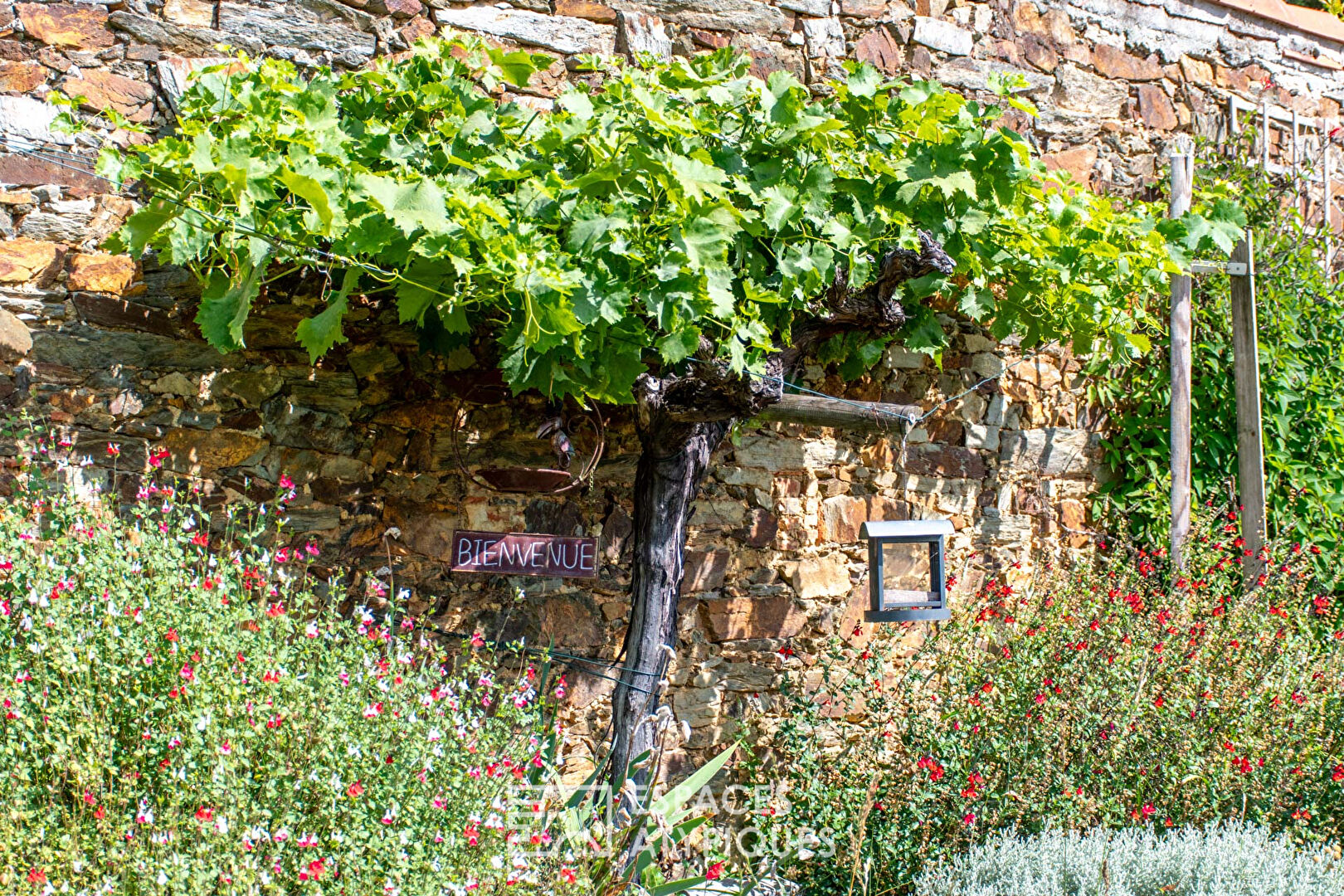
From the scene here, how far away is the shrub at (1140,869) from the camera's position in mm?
2666

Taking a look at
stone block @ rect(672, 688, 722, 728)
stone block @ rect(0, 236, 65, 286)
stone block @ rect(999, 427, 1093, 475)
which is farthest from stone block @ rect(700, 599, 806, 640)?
stone block @ rect(0, 236, 65, 286)

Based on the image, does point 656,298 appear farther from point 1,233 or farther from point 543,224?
point 1,233

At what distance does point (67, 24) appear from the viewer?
328cm

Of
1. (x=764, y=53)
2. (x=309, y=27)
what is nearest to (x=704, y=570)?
(x=764, y=53)

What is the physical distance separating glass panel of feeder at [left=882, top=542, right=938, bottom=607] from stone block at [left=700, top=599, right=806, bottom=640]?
357 mm

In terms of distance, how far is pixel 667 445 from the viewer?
3.44 metres

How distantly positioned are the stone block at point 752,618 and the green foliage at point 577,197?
→ 1.06 m

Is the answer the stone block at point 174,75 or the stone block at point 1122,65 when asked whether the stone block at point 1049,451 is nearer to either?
the stone block at point 1122,65

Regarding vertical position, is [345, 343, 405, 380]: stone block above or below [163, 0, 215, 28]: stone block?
below

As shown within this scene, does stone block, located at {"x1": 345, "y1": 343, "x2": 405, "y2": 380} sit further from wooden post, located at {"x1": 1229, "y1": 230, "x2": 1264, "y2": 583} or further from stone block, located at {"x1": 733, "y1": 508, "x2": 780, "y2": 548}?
wooden post, located at {"x1": 1229, "y1": 230, "x2": 1264, "y2": 583}

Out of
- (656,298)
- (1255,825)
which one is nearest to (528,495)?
(656,298)

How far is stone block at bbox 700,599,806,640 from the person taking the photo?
3984 mm

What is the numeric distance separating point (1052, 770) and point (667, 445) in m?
1.49

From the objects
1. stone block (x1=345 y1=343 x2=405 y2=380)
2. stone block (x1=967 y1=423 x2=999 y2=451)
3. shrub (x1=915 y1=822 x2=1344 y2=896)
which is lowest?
shrub (x1=915 y1=822 x2=1344 y2=896)
